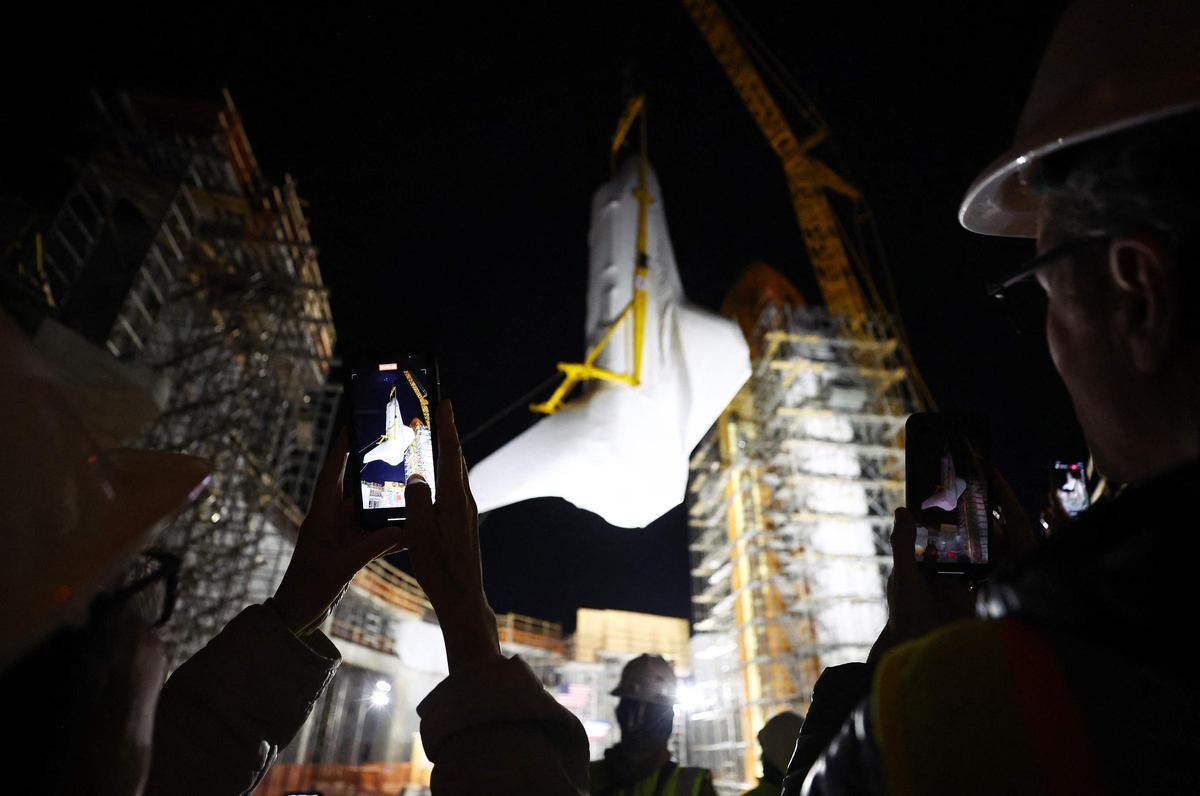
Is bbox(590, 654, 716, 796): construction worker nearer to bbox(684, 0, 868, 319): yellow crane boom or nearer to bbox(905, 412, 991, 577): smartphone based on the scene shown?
bbox(905, 412, 991, 577): smartphone

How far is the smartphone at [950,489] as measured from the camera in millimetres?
1365

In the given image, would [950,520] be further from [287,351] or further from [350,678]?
[350,678]

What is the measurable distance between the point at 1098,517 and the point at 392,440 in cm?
140

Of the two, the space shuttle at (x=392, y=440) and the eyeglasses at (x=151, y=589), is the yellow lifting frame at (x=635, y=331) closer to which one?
the space shuttle at (x=392, y=440)

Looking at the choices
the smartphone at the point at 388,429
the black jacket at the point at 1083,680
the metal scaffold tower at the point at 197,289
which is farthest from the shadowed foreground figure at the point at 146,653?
the metal scaffold tower at the point at 197,289

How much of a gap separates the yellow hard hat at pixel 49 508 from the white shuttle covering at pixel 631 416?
19.3ft

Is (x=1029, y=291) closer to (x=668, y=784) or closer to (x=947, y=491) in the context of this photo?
(x=947, y=491)

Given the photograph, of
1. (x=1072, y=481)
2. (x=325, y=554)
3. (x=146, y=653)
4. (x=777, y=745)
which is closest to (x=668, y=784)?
(x=777, y=745)

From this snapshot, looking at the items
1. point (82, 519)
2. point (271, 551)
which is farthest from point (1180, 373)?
point (271, 551)

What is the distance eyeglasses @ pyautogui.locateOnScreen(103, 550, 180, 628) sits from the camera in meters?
0.67

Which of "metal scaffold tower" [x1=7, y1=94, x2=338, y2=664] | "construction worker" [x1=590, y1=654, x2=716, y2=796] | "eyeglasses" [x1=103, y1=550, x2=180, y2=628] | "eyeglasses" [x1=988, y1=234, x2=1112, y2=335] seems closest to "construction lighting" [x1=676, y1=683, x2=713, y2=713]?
"metal scaffold tower" [x1=7, y1=94, x2=338, y2=664]

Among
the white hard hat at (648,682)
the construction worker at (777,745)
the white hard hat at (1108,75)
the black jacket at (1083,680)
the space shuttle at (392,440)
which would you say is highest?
the white hard hat at (1108,75)

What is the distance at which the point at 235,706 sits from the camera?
3.74 feet

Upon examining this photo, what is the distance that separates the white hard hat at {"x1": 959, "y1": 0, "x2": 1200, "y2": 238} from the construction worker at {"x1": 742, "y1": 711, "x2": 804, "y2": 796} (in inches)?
116
